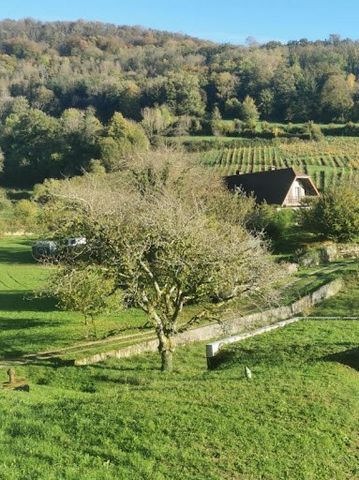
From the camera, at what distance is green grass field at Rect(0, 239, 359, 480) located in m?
9.72

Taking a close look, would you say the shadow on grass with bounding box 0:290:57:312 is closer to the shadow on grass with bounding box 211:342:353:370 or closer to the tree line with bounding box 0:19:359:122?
the shadow on grass with bounding box 211:342:353:370

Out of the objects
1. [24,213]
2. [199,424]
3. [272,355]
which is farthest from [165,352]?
[24,213]

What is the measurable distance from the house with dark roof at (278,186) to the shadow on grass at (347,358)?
157 ft

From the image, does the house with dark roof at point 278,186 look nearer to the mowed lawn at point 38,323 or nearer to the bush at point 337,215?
the bush at point 337,215

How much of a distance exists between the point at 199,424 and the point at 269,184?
191 ft

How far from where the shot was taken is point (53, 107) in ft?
524

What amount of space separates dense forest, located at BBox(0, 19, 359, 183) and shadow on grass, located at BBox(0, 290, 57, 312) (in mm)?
50956

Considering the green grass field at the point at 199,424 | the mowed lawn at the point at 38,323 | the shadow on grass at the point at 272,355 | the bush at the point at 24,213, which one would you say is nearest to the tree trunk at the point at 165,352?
the green grass field at the point at 199,424

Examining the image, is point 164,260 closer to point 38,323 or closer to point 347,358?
point 347,358

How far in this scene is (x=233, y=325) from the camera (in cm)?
2709

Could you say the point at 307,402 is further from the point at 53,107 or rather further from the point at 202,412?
the point at 53,107

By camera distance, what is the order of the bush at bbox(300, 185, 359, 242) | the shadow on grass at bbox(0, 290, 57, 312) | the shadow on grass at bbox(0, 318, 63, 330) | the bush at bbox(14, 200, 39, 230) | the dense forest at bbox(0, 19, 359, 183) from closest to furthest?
the shadow on grass at bbox(0, 318, 63, 330), the shadow on grass at bbox(0, 290, 57, 312), the bush at bbox(300, 185, 359, 242), the bush at bbox(14, 200, 39, 230), the dense forest at bbox(0, 19, 359, 183)

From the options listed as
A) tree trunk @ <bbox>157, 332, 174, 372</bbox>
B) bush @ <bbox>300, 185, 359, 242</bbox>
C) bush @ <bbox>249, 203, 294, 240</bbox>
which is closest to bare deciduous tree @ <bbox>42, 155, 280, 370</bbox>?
tree trunk @ <bbox>157, 332, 174, 372</bbox>

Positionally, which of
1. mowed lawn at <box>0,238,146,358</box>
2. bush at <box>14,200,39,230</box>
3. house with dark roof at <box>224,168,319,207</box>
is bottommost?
bush at <box>14,200,39,230</box>
